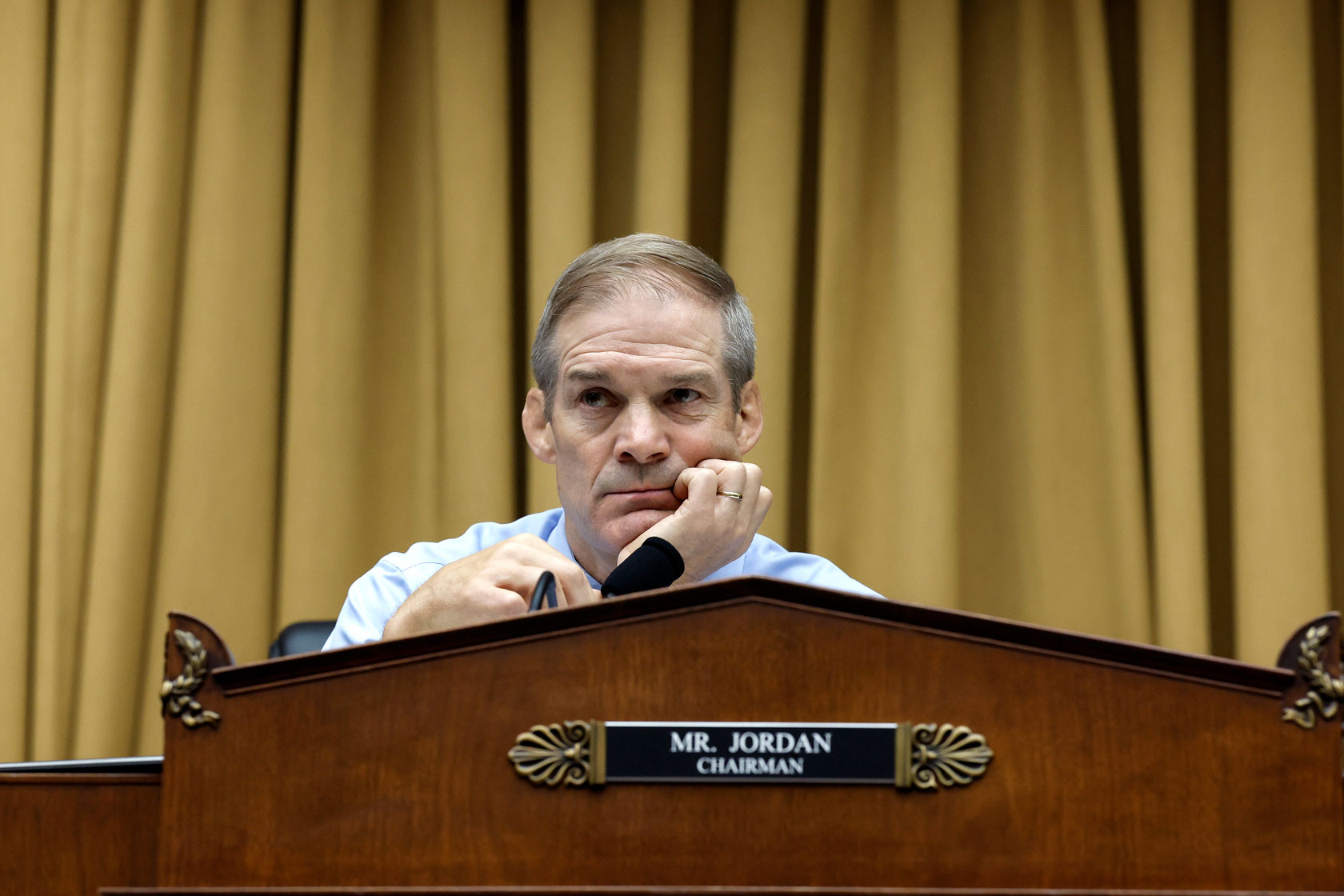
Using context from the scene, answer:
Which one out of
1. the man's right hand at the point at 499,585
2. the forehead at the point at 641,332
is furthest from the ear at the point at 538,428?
the man's right hand at the point at 499,585

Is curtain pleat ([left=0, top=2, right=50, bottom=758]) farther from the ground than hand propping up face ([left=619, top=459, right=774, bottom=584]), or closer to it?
farther from the ground

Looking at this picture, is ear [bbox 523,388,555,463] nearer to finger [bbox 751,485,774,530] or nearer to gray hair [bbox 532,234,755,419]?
gray hair [bbox 532,234,755,419]

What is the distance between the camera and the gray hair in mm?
1666

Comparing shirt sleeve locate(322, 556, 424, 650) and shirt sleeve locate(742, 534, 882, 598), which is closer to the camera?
shirt sleeve locate(322, 556, 424, 650)

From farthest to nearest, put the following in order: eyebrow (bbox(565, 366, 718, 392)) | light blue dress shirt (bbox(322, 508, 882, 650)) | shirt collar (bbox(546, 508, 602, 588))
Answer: shirt collar (bbox(546, 508, 602, 588)) → light blue dress shirt (bbox(322, 508, 882, 650)) → eyebrow (bbox(565, 366, 718, 392))

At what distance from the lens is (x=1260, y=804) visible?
0.73 metres

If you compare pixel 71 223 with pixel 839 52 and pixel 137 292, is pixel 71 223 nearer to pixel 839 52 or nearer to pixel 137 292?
pixel 137 292

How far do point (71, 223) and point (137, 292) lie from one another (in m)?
0.20

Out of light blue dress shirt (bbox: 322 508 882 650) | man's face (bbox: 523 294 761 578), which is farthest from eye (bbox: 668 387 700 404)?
light blue dress shirt (bbox: 322 508 882 650)

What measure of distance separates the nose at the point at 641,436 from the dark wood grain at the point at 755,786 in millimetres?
781

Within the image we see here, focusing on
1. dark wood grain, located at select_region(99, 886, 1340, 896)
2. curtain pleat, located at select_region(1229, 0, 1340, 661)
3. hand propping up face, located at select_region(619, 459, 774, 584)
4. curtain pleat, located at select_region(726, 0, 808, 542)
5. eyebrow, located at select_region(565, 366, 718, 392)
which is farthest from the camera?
curtain pleat, located at select_region(726, 0, 808, 542)

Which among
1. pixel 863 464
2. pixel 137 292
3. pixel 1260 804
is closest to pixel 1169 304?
pixel 863 464

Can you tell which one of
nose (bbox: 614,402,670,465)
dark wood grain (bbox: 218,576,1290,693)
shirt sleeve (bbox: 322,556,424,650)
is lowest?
dark wood grain (bbox: 218,576,1290,693)

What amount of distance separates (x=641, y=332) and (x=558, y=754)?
0.92 meters
